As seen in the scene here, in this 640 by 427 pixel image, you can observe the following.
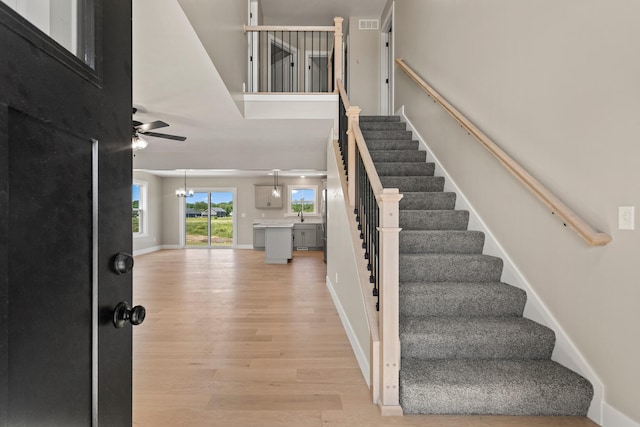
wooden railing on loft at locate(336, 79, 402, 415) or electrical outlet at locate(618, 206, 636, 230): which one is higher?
electrical outlet at locate(618, 206, 636, 230)

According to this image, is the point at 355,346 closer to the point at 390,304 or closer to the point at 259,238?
the point at 390,304

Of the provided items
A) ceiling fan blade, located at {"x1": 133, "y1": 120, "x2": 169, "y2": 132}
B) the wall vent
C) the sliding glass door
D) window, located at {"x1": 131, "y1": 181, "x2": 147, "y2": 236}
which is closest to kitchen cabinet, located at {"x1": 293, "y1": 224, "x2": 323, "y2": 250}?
the sliding glass door

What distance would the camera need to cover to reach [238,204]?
466 inches

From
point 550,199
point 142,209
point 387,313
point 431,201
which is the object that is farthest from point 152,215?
point 550,199

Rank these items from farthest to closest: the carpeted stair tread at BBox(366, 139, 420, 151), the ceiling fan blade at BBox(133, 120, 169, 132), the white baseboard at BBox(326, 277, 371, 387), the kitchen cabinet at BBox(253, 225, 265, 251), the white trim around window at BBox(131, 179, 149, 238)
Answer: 1. the kitchen cabinet at BBox(253, 225, 265, 251)
2. the white trim around window at BBox(131, 179, 149, 238)
3. the carpeted stair tread at BBox(366, 139, 420, 151)
4. the ceiling fan blade at BBox(133, 120, 169, 132)
5. the white baseboard at BBox(326, 277, 371, 387)

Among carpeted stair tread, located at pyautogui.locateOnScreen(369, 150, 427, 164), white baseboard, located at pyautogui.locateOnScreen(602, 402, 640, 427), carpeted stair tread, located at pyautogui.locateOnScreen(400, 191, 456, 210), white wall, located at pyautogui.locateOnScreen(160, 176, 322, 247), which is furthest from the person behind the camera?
white wall, located at pyautogui.locateOnScreen(160, 176, 322, 247)

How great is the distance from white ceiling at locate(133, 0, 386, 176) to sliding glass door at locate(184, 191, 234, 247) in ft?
16.8

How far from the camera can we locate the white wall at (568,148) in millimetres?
1782

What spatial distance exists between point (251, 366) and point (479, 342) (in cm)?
168

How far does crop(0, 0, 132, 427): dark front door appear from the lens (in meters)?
0.57

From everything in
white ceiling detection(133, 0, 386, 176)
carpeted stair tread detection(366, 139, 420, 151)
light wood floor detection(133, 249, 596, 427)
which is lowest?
light wood floor detection(133, 249, 596, 427)

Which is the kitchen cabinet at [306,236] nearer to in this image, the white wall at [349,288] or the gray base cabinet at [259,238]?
the gray base cabinet at [259,238]

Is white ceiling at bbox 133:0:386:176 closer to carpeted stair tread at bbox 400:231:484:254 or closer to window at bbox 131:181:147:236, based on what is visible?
carpeted stair tread at bbox 400:231:484:254

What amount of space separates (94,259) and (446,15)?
4393mm
